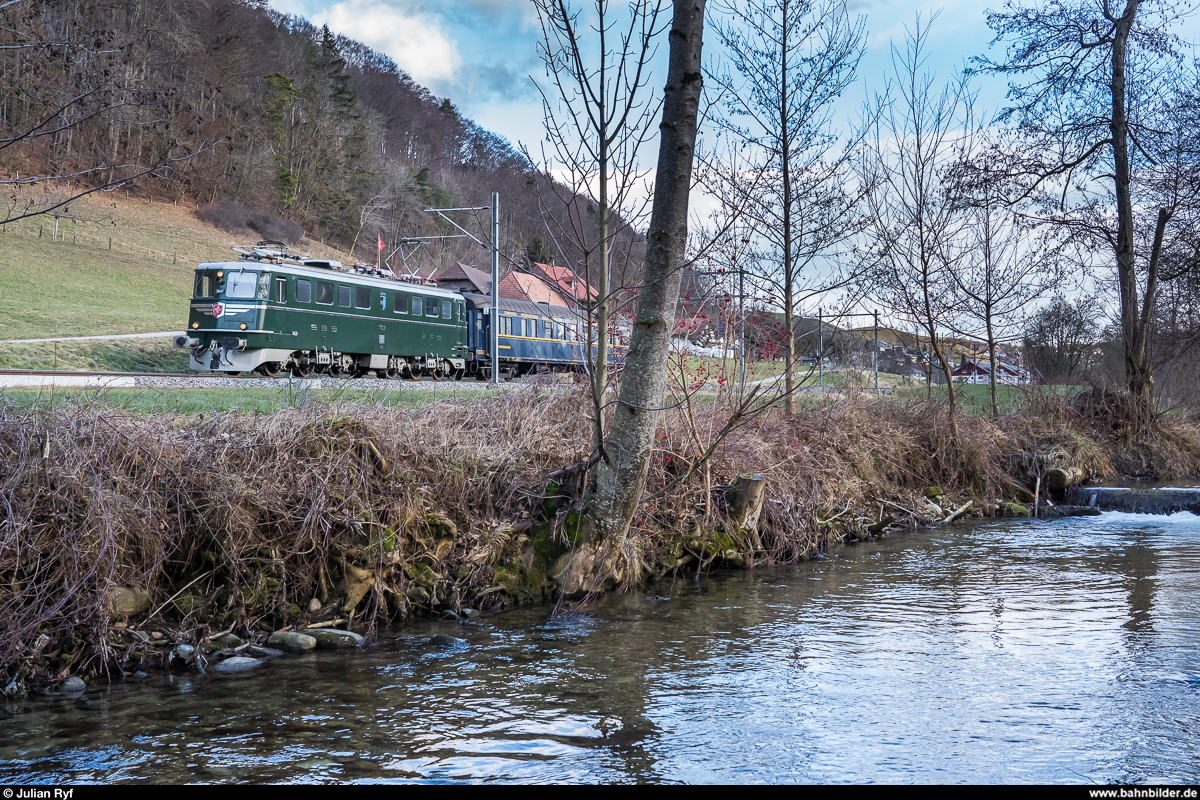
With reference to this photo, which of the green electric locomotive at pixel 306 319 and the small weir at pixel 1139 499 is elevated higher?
the green electric locomotive at pixel 306 319

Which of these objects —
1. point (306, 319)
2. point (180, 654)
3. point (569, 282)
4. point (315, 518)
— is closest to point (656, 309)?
point (569, 282)

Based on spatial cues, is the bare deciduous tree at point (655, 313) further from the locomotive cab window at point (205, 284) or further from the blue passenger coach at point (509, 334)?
the blue passenger coach at point (509, 334)

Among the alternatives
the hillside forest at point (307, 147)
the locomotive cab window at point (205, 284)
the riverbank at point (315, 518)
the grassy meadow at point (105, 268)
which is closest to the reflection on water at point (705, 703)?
the riverbank at point (315, 518)

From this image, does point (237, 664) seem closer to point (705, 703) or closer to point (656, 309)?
point (705, 703)

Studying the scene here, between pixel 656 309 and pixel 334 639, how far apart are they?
3.50 m

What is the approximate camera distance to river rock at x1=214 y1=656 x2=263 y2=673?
212 inches

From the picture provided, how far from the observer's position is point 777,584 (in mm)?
8062

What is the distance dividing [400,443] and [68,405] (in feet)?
8.18

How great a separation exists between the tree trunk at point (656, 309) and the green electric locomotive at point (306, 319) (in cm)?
1438

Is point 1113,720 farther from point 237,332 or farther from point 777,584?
point 237,332

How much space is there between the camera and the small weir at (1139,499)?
39.2 ft

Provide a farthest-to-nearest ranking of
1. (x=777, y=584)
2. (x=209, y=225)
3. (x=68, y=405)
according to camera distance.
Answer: (x=209, y=225) < (x=777, y=584) < (x=68, y=405)

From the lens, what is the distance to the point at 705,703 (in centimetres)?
Answer: 475

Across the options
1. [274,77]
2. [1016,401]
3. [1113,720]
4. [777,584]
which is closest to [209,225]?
[274,77]
